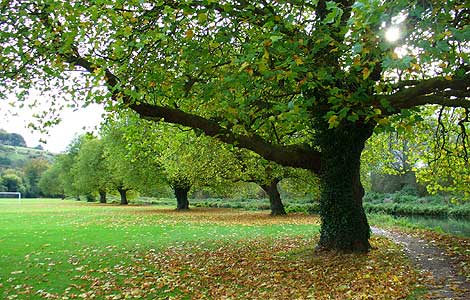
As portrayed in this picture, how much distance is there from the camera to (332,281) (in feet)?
28.0

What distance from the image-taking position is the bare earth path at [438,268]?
7223 mm

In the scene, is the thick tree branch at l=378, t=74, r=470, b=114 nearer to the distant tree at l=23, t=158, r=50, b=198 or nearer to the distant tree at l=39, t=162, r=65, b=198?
the distant tree at l=39, t=162, r=65, b=198

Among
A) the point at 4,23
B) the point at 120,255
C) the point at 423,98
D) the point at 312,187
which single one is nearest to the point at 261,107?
the point at 423,98

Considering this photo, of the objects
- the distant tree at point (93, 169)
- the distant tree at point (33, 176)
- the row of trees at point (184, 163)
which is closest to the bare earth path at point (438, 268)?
the row of trees at point (184, 163)

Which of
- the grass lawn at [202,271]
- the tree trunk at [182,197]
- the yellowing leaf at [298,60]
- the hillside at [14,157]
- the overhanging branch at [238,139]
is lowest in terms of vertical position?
the grass lawn at [202,271]

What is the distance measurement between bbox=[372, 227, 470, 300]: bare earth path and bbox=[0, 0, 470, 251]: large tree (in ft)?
5.53

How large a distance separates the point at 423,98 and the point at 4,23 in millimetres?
9962

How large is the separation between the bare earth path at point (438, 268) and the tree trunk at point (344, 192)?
1516 millimetres

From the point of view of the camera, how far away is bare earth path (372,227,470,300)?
7.22m

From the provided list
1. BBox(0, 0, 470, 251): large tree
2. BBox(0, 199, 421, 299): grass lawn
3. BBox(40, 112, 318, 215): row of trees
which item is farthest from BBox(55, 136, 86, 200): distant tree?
BBox(0, 0, 470, 251): large tree

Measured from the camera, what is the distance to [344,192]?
1089 centimetres

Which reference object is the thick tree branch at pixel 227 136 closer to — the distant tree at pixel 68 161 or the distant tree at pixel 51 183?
the distant tree at pixel 68 161

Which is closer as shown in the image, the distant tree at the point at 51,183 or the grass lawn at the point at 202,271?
the grass lawn at the point at 202,271

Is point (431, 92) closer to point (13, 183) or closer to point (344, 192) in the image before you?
point (344, 192)
